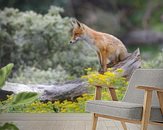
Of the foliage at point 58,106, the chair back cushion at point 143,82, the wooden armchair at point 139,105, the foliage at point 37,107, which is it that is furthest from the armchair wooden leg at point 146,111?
the foliage at point 37,107

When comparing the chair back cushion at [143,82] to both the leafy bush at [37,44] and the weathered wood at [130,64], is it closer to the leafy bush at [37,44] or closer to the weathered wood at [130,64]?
the weathered wood at [130,64]

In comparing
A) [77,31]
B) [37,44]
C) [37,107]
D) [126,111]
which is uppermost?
[77,31]

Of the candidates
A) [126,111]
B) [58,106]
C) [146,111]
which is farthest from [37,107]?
[146,111]

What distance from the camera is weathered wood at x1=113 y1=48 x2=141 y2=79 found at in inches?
216

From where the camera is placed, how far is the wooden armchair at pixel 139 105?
328cm

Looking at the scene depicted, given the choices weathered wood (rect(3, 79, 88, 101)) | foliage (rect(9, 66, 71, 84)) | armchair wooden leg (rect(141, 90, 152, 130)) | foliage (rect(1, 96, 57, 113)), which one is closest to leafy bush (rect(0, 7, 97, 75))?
foliage (rect(9, 66, 71, 84))

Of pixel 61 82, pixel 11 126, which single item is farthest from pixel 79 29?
pixel 11 126

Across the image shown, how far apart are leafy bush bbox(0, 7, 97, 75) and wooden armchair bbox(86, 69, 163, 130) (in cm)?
153

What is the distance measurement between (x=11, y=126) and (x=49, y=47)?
3.48 m

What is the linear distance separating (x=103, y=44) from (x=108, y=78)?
1.65 ft

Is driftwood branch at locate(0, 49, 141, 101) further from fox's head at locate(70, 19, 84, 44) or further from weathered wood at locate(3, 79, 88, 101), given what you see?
fox's head at locate(70, 19, 84, 44)

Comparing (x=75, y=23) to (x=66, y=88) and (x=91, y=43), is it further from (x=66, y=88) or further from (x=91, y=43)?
(x=66, y=88)

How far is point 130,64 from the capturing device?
5512mm

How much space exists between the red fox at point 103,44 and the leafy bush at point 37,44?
0.43 feet
